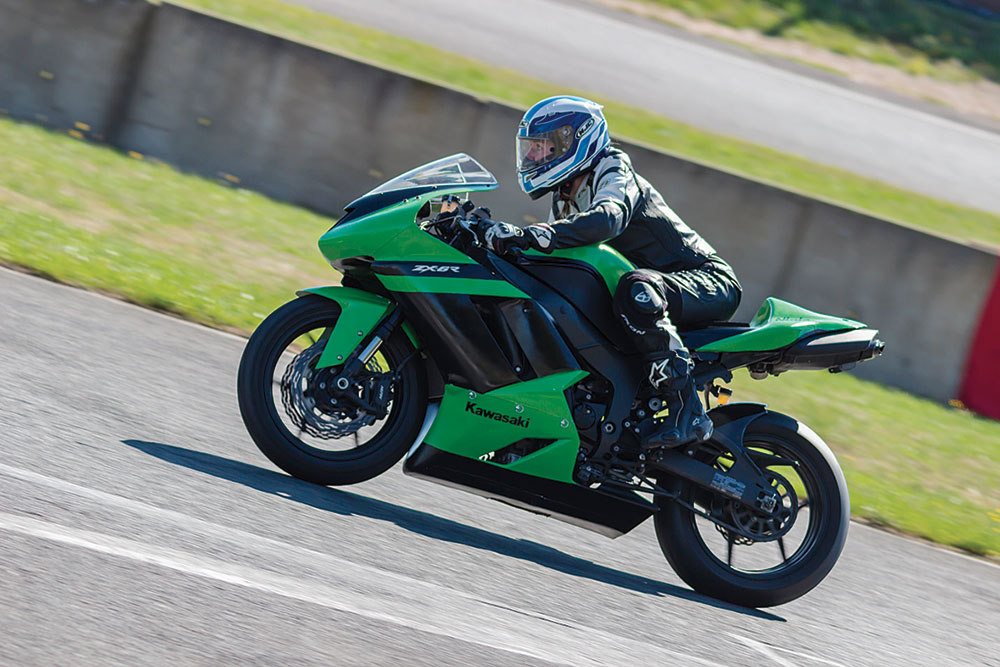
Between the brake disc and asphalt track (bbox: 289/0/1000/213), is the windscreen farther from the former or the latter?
asphalt track (bbox: 289/0/1000/213)

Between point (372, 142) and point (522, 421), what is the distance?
5.75 m

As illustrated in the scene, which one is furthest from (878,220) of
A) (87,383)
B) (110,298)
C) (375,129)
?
(87,383)

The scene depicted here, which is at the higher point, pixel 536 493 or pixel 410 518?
pixel 536 493

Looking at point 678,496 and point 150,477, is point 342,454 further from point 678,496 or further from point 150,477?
point 678,496

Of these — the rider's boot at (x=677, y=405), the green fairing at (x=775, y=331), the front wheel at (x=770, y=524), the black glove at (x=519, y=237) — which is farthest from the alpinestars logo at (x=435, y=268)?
the front wheel at (x=770, y=524)

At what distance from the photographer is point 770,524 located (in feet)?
17.5

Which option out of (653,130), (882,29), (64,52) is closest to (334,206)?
(64,52)

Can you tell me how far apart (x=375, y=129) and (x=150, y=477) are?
6262 mm

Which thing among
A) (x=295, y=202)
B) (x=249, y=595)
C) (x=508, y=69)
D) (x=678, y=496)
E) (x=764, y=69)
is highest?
(x=764, y=69)

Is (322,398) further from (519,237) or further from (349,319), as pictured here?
(519,237)

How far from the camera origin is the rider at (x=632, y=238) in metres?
4.99

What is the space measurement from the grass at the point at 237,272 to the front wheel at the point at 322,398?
2.98 meters

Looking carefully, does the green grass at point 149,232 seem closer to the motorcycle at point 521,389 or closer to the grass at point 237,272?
the grass at point 237,272

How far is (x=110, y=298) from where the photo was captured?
766cm
